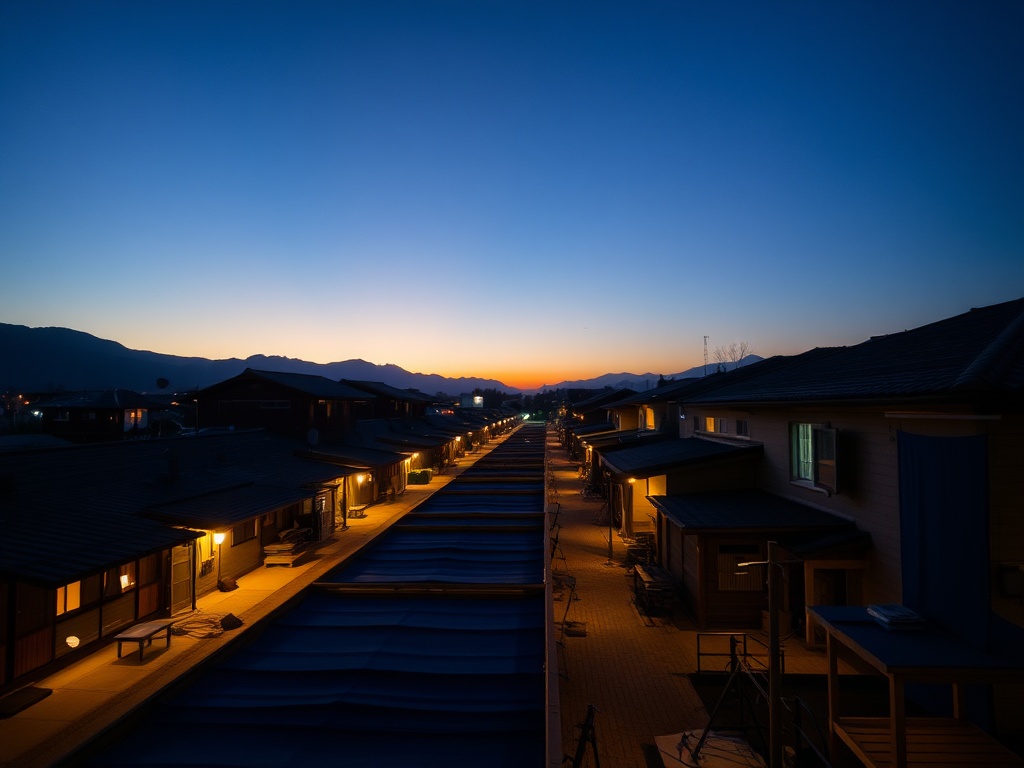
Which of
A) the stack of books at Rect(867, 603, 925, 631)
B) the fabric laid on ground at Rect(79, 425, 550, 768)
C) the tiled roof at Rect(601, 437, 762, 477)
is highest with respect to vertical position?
the tiled roof at Rect(601, 437, 762, 477)

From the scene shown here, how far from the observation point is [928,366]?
10359 mm

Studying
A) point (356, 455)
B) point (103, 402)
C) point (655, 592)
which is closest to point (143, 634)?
point (655, 592)

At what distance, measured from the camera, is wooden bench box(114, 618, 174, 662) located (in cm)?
1255

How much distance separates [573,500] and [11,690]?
26779 mm

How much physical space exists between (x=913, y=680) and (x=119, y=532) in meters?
16.4

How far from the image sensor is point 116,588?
13.6 meters

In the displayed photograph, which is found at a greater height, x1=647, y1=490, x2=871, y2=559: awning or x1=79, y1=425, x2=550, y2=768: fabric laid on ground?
x1=647, y1=490, x2=871, y2=559: awning

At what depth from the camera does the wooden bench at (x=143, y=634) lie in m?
12.5

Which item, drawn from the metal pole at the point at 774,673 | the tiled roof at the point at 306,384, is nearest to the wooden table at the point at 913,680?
the metal pole at the point at 774,673

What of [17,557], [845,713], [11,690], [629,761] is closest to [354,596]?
[629,761]

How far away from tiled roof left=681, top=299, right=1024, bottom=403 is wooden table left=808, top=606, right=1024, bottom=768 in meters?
3.71

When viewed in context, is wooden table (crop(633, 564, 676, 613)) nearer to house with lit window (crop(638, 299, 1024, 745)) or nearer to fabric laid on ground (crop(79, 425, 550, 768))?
house with lit window (crop(638, 299, 1024, 745))

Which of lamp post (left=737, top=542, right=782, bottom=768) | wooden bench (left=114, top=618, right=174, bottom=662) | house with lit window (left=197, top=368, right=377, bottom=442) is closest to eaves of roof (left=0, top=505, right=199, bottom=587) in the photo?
wooden bench (left=114, top=618, right=174, bottom=662)

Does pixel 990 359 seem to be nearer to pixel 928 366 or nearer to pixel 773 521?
pixel 928 366
